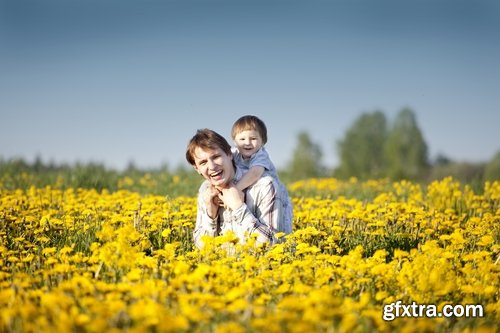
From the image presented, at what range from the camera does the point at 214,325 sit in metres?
2.91

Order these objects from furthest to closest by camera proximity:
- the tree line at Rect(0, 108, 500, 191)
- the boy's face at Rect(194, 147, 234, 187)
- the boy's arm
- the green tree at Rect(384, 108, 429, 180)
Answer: the green tree at Rect(384, 108, 429, 180) → the tree line at Rect(0, 108, 500, 191) → the boy's arm → the boy's face at Rect(194, 147, 234, 187)

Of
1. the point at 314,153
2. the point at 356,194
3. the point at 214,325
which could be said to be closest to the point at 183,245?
the point at 214,325

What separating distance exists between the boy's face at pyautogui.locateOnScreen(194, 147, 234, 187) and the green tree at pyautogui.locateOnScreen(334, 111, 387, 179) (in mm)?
34107

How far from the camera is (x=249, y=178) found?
18.3 ft

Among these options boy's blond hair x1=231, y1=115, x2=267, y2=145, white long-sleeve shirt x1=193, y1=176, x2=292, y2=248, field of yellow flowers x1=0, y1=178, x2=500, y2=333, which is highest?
boy's blond hair x1=231, y1=115, x2=267, y2=145

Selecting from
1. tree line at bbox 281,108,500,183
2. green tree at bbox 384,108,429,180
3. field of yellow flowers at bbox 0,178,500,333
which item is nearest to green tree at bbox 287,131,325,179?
tree line at bbox 281,108,500,183

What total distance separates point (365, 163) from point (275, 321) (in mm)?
38015

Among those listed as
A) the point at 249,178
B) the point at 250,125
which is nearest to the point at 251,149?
the point at 250,125

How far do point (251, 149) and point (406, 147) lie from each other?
3294cm

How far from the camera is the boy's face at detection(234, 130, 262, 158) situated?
19.7 feet

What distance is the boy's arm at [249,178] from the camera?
18.2 ft

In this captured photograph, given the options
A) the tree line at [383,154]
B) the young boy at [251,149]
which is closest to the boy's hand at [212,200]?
the young boy at [251,149]

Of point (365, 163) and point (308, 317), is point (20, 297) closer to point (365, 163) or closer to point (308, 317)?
point (308, 317)

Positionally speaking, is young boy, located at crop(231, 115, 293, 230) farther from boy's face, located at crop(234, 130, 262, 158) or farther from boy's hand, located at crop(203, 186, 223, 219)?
boy's hand, located at crop(203, 186, 223, 219)
